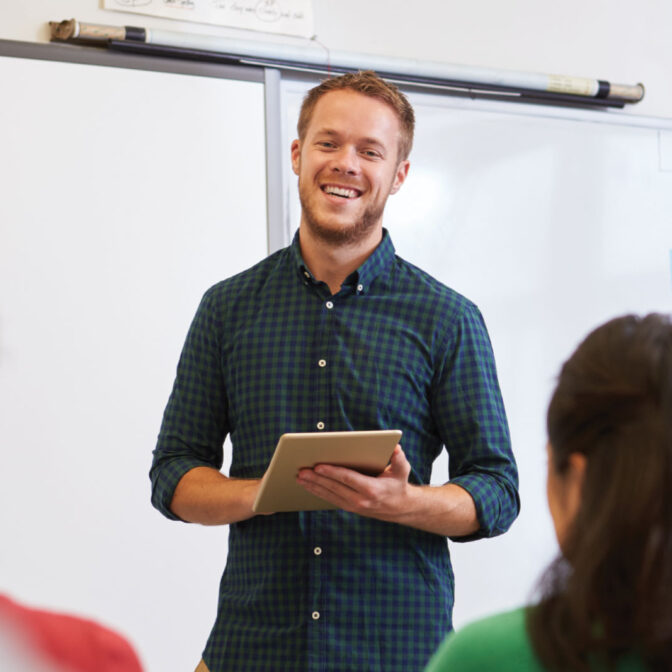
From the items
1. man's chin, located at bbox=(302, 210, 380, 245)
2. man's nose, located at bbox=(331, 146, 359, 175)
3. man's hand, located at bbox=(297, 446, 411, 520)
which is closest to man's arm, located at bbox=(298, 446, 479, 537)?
man's hand, located at bbox=(297, 446, 411, 520)

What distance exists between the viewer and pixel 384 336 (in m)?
1.61

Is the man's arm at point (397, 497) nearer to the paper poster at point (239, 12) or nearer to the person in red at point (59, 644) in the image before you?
the person in red at point (59, 644)

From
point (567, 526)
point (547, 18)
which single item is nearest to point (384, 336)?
point (567, 526)

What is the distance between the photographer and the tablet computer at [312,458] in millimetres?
1225

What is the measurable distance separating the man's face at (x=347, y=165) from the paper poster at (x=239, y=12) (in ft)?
3.11

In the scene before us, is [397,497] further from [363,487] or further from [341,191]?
[341,191]

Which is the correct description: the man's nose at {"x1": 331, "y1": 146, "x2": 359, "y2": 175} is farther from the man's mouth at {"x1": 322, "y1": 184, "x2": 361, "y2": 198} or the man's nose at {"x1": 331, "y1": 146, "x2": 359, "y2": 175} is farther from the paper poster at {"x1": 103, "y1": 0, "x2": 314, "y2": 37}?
the paper poster at {"x1": 103, "y1": 0, "x2": 314, "y2": 37}

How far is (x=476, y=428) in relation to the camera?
1551 mm

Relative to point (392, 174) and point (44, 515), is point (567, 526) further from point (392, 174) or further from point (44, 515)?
point (44, 515)

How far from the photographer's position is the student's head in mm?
1637

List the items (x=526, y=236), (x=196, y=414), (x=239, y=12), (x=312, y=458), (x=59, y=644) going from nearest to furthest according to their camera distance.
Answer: (x=59, y=644) < (x=312, y=458) < (x=196, y=414) < (x=239, y=12) < (x=526, y=236)

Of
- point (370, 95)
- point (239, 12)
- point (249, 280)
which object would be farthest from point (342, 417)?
point (239, 12)

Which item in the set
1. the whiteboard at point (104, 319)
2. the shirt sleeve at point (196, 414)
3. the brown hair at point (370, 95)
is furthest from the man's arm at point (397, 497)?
the whiteboard at point (104, 319)

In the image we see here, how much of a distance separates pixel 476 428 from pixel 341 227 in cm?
40
